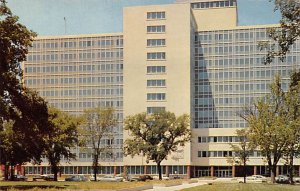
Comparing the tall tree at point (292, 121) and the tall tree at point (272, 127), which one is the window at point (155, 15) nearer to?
the tall tree at point (272, 127)

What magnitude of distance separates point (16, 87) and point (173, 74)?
325ft

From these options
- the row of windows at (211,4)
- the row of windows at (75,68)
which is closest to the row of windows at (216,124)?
the row of windows at (75,68)

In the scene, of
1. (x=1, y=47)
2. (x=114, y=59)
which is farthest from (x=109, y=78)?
(x=1, y=47)

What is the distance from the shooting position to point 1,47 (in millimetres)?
45906

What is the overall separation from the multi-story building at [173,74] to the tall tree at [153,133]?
129ft

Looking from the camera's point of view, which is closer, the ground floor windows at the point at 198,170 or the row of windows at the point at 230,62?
the ground floor windows at the point at 198,170

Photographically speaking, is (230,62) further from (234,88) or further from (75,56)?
(75,56)

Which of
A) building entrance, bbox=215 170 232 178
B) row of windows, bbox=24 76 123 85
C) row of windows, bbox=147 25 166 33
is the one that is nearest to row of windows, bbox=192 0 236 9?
row of windows, bbox=147 25 166 33

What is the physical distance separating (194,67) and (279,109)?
69.5 meters

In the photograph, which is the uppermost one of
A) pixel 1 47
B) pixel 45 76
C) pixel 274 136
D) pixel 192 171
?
pixel 45 76

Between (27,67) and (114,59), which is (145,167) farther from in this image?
(27,67)

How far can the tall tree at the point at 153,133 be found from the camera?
97000 millimetres

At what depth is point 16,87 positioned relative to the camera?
5000 centimetres

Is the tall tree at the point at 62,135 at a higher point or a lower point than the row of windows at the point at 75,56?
lower
